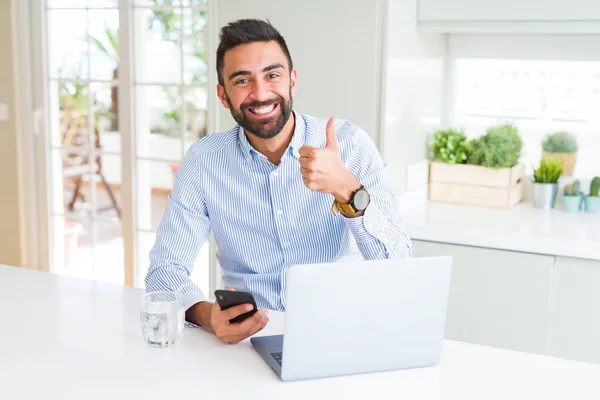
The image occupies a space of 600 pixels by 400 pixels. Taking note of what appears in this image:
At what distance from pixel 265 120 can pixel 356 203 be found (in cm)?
39

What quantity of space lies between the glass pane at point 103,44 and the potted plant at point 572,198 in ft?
7.62

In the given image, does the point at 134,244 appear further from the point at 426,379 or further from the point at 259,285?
the point at 426,379

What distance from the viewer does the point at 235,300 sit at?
67.4 inches

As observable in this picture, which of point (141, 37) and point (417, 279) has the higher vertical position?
point (141, 37)

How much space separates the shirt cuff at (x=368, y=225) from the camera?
1.92 metres

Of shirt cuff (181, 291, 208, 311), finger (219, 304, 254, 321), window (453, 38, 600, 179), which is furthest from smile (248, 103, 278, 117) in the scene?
window (453, 38, 600, 179)

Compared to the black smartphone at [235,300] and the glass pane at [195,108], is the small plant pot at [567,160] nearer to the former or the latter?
the glass pane at [195,108]

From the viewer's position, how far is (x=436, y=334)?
159 cm

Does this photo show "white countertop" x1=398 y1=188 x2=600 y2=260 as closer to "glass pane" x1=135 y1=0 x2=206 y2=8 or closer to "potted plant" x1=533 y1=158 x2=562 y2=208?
"potted plant" x1=533 y1=158 x2=562 y2=208

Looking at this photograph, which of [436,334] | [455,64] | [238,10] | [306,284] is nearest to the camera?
[306,284]

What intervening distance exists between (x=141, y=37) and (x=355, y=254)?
2.20 metres

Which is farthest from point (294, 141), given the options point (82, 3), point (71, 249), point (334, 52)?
point (71, 249)

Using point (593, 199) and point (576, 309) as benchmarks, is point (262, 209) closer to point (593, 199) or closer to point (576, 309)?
point (576, 309)

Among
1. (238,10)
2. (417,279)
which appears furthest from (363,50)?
(417,279)
